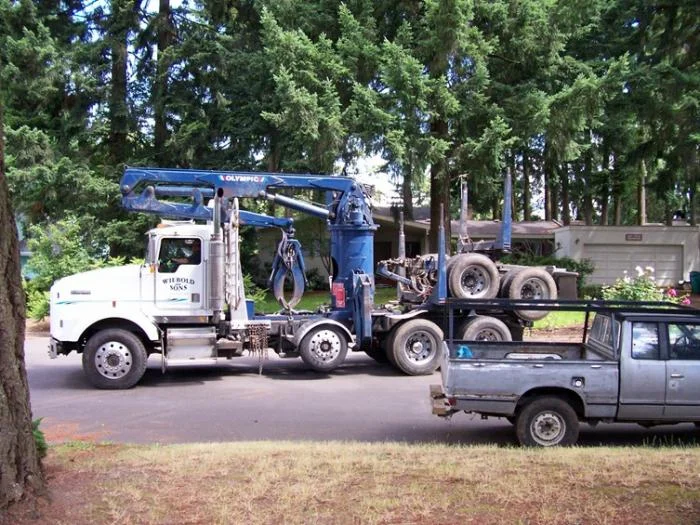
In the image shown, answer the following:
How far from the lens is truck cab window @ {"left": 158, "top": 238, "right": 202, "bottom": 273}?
1184 centimetres

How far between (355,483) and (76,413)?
568 cm

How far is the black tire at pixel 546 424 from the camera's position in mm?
7258

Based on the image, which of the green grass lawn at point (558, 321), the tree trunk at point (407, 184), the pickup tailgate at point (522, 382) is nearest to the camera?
the pickup tailgate at point (522, 382)

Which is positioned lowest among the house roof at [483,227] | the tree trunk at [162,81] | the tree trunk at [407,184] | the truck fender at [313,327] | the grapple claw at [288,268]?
the truck fender at [313,327]

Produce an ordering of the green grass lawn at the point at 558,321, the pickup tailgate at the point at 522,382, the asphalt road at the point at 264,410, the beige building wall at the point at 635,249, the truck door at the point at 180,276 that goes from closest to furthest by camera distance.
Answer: the pickup tailgate at the point at 522,382 → the asphalt road at the point at 264,410 → the truck door at the point at 180,276 → the green grass lawn at the point at 558,321 → the beige building wall at the point at 635,249

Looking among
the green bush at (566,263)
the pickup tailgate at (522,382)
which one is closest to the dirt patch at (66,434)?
the pickup tailgate at (522,382)

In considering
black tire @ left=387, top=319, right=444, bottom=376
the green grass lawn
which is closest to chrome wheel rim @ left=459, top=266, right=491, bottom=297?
black tire @ left=387, top=319, right=444, bottom=376

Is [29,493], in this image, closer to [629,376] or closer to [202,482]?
[202,482]

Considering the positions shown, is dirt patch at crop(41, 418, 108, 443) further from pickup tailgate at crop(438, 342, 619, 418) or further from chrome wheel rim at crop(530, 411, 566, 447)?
chrome wheel rim at crop(530, 411, 566, 447)

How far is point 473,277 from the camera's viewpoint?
42.3 feet

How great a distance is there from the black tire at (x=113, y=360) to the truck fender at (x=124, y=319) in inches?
7.9

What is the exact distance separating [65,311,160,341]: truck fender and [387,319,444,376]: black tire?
417 cm

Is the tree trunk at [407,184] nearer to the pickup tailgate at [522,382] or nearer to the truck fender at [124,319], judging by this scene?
the truck fender at [124,319]

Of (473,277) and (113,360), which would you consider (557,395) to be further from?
(113,360)
